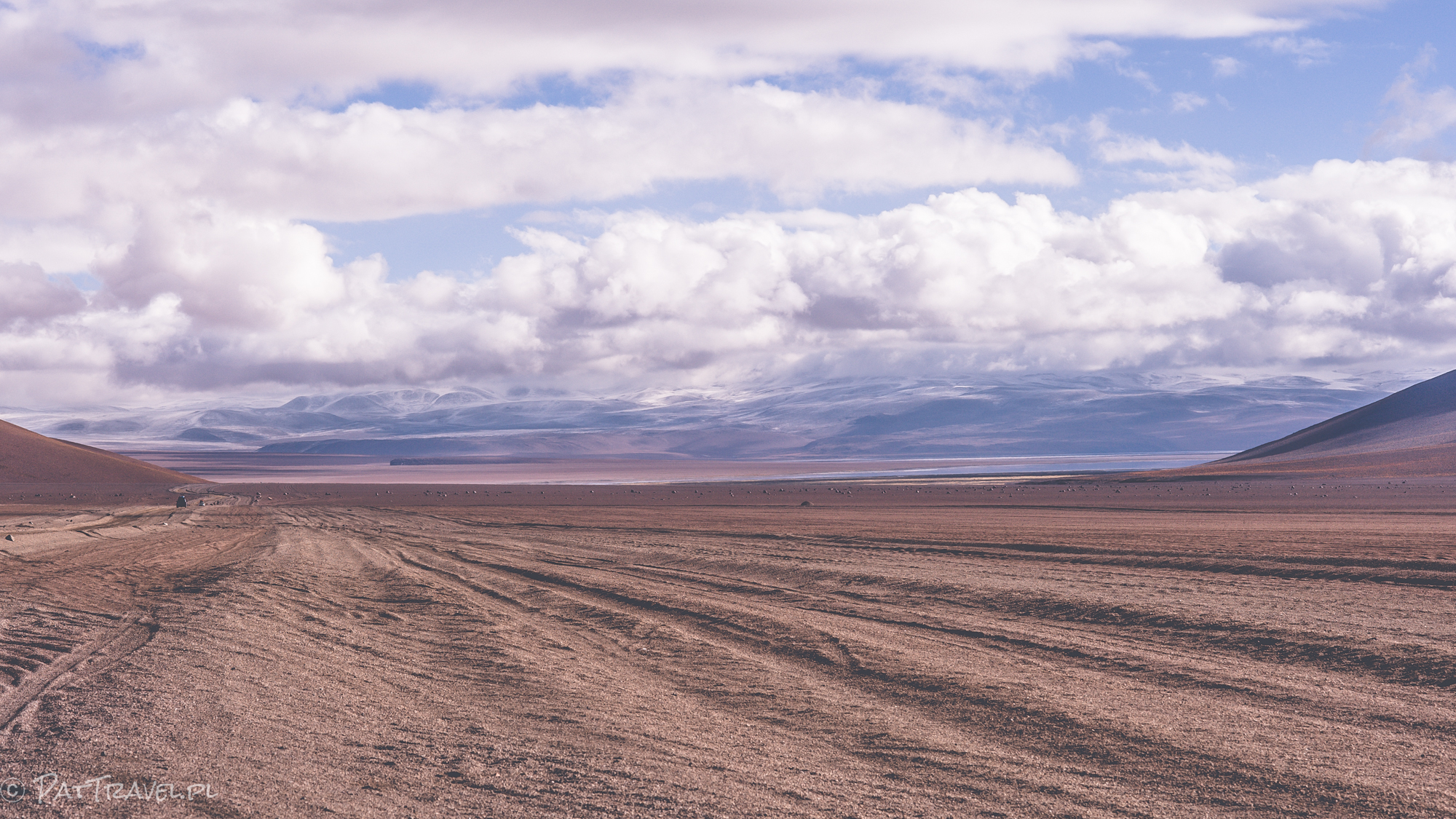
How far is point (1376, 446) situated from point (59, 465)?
5356 inches

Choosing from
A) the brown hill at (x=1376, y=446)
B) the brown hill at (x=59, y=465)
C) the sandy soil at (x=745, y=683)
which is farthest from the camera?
the brown hill at (x=59, y=465)

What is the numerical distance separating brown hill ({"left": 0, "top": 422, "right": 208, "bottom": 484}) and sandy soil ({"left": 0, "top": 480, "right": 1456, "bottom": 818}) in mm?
93991

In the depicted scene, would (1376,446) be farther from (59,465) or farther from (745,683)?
(59,465)

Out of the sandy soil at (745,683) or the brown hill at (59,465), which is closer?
the sandy soil at (745,683)

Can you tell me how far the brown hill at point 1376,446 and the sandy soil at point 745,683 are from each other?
68.9 metres

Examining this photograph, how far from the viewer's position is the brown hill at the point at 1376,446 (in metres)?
86.3

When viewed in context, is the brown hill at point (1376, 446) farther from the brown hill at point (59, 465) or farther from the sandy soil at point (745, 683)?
the brown hill at point (59, 465)

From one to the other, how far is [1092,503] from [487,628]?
48392mm

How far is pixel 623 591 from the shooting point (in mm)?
19125

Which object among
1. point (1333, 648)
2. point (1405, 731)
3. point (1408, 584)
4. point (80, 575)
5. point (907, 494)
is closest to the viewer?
point (1405, 731)

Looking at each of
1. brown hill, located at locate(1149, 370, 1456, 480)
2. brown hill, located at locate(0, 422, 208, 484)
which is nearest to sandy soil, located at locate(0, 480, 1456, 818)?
brown hill, located at locate(1149, 370, 1456, 480)

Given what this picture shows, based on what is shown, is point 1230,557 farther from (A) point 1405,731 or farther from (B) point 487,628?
(B) point 487,628

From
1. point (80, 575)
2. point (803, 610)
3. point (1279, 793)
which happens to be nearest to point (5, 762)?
point (1279, 793)

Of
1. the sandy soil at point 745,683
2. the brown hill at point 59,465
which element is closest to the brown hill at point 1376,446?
the sandy soil at point 745,683
